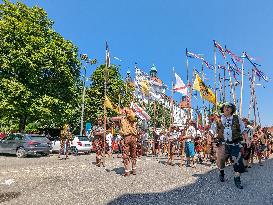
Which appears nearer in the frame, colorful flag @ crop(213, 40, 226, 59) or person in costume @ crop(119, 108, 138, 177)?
person in costume @ crop(119, 108, 138, 177)

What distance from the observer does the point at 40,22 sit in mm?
35281

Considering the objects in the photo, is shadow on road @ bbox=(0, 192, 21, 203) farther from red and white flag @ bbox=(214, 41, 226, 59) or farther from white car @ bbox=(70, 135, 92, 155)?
red and white flag @ bbox=(214, 41, 226, 59)

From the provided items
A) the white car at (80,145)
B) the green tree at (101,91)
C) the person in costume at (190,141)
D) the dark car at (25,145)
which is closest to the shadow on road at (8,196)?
the person in costume at (190,141)

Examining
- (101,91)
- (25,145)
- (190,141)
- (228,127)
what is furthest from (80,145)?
(101,91)

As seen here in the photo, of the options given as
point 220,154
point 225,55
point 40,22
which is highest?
point 40,22

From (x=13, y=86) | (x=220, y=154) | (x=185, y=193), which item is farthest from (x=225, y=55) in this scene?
(x=185, y=193)

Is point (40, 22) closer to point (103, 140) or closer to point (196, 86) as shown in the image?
point (196, 86)

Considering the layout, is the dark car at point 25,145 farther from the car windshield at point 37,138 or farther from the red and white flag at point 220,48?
the red and white flag at point 220,48

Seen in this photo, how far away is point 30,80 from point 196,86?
14.5 m

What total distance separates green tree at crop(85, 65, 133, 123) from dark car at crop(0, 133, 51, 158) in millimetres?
22303

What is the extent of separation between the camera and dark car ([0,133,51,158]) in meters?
26.0

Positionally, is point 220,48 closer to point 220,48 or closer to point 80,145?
point 220,48

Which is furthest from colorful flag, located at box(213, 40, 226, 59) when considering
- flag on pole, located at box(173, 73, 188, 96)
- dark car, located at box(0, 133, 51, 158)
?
dark car, located at box(0, 133, 51, 158)

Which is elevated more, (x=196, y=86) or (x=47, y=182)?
(x=196, y=86)
